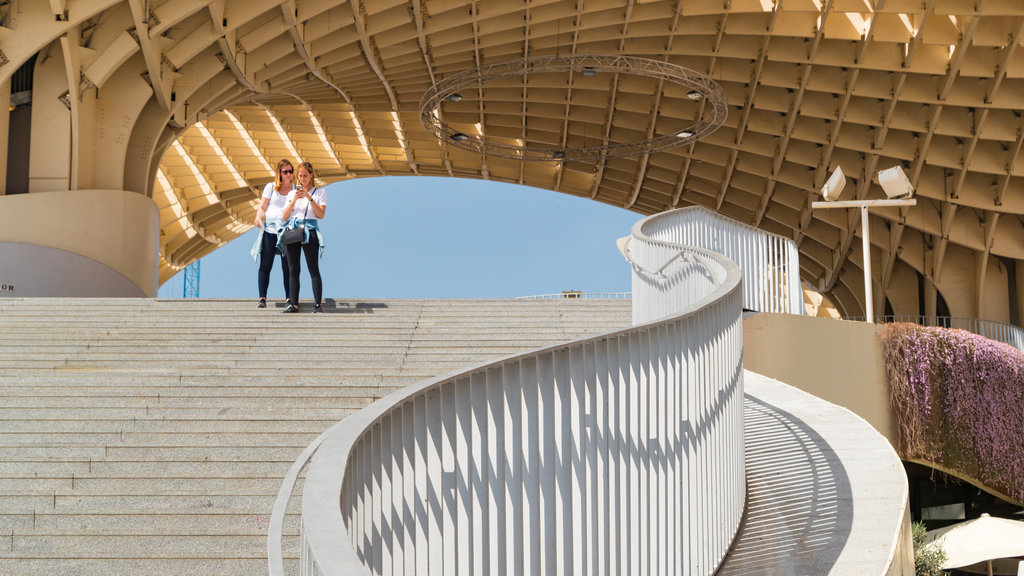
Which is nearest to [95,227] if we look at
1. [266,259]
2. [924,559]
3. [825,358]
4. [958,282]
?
[266,259]

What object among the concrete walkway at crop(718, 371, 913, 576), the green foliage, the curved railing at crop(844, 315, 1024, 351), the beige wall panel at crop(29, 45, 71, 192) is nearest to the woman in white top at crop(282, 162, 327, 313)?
the concrete walkway at crop(718, 371, 913, 576)

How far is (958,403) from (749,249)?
626cm

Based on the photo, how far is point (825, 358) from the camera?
15.5 metres

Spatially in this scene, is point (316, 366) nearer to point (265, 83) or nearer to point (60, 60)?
point (60, 60)

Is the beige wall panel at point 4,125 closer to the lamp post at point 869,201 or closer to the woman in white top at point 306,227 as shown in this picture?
the woman in white top at point 306,227

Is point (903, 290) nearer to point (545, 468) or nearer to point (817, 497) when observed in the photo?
point (817, 497)

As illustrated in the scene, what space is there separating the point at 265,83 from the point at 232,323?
18.2 metres

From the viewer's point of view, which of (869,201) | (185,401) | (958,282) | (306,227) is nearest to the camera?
(185,401)

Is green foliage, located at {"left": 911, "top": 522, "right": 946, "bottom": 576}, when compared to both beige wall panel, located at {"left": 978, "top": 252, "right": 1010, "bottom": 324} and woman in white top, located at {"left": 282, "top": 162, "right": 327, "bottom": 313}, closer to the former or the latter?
woman in white top, located at {"left": 282, "top": 162, "right": 327, "bottom": 313}

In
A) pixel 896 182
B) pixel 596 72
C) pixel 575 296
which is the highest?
pixel 596 72

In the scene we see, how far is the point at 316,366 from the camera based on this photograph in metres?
7.77

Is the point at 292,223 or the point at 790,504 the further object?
the point at 292,223

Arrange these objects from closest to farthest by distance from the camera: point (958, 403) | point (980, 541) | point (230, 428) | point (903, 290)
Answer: point (230, 428), point (958, 403), point (980, 541), point (903, 290)

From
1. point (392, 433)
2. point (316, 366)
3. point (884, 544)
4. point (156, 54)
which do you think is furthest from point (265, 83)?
point (392, 433)
